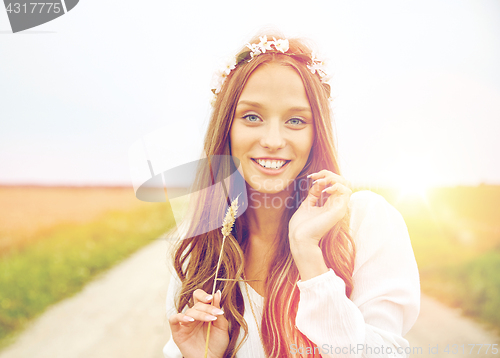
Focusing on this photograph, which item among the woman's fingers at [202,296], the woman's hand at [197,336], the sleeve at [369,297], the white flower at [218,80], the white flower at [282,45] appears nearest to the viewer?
the sleeve at [369,297]

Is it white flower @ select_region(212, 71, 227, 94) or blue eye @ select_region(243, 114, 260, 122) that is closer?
blue eye @ select_region(243, 114, 260, 122)

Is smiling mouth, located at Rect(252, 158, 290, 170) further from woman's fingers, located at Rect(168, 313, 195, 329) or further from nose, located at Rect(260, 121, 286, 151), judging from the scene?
woman's fingers, located at Rect(168, 313, 195, 329)

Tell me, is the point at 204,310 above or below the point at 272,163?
below

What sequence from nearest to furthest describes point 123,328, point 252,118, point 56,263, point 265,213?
point 252,118
point 265,213
point 123,328
point 56,263

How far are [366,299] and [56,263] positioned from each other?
698 centimetres

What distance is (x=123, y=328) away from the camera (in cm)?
398

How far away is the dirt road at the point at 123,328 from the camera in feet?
10.9

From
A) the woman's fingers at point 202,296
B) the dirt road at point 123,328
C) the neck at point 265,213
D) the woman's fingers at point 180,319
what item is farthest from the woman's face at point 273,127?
the dirt road at point 123,328

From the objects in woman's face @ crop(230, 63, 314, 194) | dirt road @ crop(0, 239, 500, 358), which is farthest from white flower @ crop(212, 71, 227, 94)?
dirt road @ crop(0, 239, 500, 358)

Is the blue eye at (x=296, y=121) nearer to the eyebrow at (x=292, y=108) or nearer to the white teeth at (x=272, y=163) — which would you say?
the eyebrow at (x=292, y=108)

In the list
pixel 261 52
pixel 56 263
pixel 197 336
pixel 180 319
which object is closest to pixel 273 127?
pixel 261 52

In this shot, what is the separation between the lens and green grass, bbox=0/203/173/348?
4.84 m

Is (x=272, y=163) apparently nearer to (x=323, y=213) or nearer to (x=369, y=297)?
(x=323, y=213)

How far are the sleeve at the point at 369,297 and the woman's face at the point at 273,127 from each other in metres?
0.49
